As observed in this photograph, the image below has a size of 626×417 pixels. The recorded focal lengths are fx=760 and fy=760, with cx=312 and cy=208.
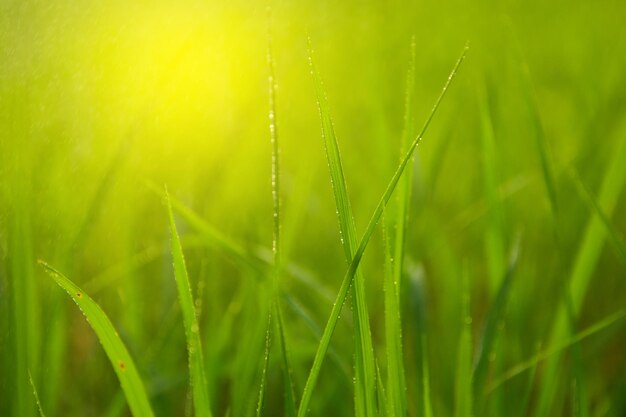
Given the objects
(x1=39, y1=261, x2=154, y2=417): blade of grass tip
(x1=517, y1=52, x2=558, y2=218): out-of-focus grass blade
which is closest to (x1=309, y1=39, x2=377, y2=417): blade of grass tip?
(x1=39, y1=261, x2=154, y2=417): blade of grass tip

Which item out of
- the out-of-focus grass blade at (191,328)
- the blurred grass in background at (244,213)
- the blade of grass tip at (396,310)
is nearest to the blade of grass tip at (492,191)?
the blurred grass in background at (244,213)

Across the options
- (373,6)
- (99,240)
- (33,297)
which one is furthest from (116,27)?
(373,6)

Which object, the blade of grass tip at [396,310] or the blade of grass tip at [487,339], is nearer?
the blade of grass tip at [396,310]

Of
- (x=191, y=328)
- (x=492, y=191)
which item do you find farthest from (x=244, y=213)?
(x=191, y=328)

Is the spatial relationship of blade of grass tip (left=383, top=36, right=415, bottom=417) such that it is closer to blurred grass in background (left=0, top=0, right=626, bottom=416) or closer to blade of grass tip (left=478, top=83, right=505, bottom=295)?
blurred grass in background (left=0, top=0, right=626, bottom=416)

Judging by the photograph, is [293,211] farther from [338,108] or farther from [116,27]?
[338,108]

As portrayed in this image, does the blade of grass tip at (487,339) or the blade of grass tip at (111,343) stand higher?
the blade of grass tip at (111,343)

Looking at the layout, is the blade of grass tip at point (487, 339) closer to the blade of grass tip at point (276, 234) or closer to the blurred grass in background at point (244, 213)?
the blurred grass in background at point (244, 213)
